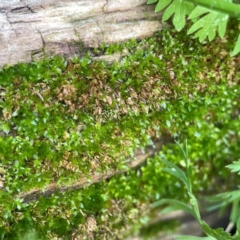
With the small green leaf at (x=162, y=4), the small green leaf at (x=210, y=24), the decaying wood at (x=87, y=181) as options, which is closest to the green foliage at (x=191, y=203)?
the decaying wood at (x=87, y=181)

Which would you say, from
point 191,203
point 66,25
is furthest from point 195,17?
point 191,203

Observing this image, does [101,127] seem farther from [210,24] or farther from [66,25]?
[210,24]

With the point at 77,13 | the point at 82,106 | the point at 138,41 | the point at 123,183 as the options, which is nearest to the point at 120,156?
the point at 123,183

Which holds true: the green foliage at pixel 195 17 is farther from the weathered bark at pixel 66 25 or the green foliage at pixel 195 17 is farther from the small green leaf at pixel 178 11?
the weathered bark at pixel 66 25

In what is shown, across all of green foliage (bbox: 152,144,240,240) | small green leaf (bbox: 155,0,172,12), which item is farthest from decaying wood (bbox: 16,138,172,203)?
small green leaf (bbox: 155,0,172,12)

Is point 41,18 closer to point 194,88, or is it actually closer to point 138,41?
point 138,41

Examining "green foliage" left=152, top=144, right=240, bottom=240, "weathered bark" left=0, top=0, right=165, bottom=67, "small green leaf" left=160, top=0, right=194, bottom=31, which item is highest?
"small green leaf" left=160, top=0, right=194, bottom=31

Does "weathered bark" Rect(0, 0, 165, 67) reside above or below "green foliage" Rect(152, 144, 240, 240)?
above

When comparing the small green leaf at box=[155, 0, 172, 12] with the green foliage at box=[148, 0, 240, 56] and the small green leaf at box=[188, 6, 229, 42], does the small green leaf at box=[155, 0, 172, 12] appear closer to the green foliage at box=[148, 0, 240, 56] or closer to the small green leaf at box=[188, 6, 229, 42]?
the green foliage at box=[148, 0, 240, 56]
